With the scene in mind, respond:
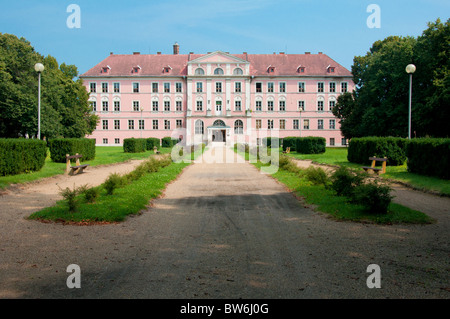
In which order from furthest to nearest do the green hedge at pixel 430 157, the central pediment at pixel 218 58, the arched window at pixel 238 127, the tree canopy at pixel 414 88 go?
the arched window at pixel 238 127 → the central pediment at pixel 218 58 → the tree canopy at pixel 414 88 → the green hedge at pixel 430 157

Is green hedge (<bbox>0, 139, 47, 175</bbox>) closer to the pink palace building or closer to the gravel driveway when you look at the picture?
the gravel driveway

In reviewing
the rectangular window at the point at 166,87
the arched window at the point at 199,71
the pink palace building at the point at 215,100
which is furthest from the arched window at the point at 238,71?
the rectangular window at the point at 166,87

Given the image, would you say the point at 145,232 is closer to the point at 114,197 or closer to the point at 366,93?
the point at 114,197

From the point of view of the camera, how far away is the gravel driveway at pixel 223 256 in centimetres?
439

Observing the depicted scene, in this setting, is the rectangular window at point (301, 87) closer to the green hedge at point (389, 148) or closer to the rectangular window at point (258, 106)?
the rectangular window at point (258, 106)

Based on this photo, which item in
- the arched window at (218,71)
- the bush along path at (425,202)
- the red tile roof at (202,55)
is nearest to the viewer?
the bush along path at (425,202)

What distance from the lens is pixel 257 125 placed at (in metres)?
70.8

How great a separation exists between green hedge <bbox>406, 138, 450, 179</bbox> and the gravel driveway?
6447 mm

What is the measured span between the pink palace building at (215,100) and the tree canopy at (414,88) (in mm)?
24746

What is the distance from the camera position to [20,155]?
15.7m

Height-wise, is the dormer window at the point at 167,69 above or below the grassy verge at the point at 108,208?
above

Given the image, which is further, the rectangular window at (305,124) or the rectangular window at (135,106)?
the rectangular window at (305,124)

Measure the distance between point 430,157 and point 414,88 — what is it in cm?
2132

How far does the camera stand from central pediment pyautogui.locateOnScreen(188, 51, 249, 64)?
224 ft
